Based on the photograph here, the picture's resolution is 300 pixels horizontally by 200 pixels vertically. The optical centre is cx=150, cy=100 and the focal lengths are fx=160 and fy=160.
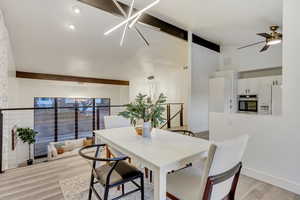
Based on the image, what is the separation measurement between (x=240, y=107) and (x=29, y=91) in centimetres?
754

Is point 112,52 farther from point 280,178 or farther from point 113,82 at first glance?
point 280,178

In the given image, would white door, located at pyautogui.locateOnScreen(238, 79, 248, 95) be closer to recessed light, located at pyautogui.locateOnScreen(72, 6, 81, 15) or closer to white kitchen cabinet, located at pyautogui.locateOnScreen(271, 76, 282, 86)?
white kitchen cabinet, located at pyautogui.locateOnScreen(271, 76, 282, 86)

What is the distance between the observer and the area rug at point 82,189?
6.34 ft

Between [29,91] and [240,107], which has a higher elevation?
[29,91]

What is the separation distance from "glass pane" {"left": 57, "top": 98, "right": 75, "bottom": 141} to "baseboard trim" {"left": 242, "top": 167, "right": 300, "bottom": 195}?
23.1 ft

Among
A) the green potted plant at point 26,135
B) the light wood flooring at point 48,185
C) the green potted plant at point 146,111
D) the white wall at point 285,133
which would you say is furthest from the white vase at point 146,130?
the green potted plant at point 26,135

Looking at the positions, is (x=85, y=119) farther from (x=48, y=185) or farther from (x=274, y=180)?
(x=274, y=180)

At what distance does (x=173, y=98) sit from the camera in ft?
22.6

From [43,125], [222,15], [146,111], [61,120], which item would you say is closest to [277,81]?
[222,15]

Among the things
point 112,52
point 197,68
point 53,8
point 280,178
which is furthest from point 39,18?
point 280,178

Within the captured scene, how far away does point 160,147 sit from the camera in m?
1.54

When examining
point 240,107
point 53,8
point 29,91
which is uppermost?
point 53,8

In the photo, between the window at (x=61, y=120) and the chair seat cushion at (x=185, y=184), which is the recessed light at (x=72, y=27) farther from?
the chair seat cushion at (x=185, y=184)

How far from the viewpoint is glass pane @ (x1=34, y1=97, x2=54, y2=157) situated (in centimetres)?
665
